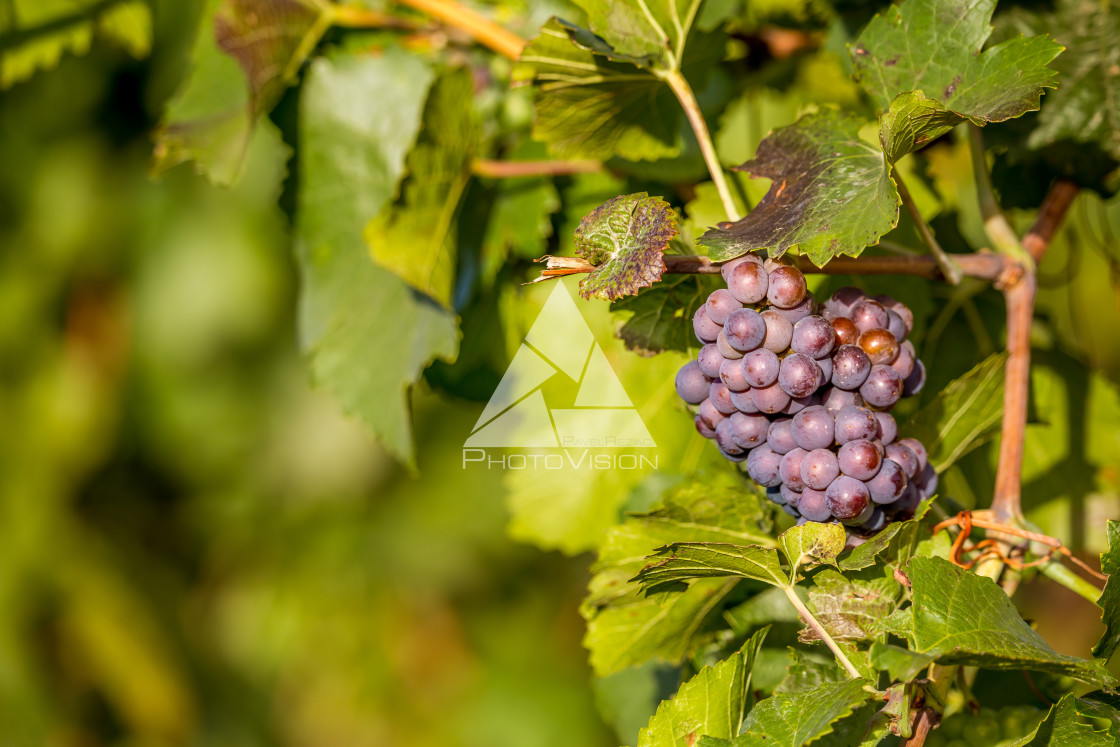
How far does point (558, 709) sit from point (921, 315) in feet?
6.73

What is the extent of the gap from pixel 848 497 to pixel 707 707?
188 millimetres

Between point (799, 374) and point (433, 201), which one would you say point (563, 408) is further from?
point (799, 374)

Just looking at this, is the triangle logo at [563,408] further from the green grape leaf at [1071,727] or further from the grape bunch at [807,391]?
the green grape leaf at [1071,727]

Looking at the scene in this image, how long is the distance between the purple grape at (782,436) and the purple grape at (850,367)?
0.14ft

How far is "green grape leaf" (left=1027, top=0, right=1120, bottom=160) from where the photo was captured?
80cm

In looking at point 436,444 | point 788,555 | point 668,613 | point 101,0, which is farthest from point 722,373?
point 436,444

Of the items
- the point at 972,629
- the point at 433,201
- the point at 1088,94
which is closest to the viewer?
the point at 972,629

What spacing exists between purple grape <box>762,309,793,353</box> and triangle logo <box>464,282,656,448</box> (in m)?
0.41

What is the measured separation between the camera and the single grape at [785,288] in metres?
0.54

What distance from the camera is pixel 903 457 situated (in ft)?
1.86

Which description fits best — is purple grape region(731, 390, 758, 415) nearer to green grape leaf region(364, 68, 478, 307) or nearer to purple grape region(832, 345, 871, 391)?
purple grape region(832, 345, 871, 391)

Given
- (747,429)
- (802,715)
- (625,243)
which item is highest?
(625,243)

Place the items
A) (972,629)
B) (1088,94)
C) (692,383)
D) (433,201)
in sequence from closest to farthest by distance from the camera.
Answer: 1. (972,629)
2. (692,383)
3. (1088,94)
4. (433,201)

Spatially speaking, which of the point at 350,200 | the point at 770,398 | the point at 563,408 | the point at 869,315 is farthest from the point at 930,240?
the point at 350,200
